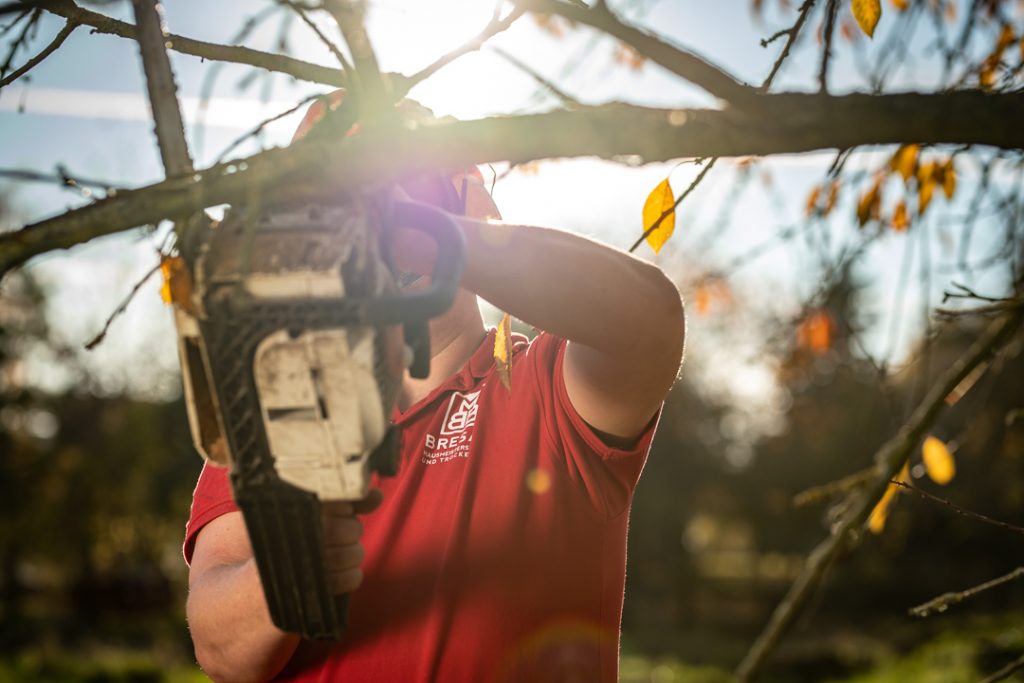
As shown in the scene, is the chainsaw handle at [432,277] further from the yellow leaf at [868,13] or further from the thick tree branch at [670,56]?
the yellow leaf at [868,13]

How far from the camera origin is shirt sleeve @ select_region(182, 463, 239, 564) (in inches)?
69.9

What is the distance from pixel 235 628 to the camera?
1.60m

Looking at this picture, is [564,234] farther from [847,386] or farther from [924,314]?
[847,386]

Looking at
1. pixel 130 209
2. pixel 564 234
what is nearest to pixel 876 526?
pixel 564 234

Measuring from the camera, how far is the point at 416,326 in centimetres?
107

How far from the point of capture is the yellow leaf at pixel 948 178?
2.30 meters

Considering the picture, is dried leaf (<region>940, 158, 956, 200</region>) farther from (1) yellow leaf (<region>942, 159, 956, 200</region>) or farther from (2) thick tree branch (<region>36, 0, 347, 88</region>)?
(2) thick tree branch (<region>36, 0, 347, 88</region>)

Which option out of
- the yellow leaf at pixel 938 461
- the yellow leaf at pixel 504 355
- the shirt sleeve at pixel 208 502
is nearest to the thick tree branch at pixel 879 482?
the yellow leaf at pixel 938 461

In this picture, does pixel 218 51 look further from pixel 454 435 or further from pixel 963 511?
pixel 963 511

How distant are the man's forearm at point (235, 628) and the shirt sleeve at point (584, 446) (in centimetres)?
71

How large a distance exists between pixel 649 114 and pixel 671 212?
1.52 ft

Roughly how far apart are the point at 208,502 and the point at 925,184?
2.35m

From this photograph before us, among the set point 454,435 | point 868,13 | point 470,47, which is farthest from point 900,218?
point 470,47

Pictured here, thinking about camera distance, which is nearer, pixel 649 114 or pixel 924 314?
pixel 649 114
